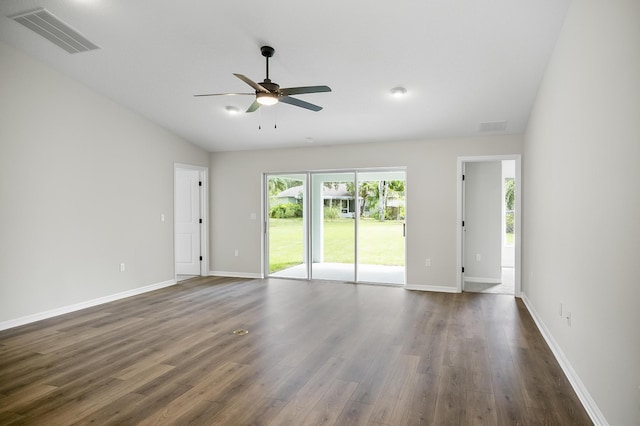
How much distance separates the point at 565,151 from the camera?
3213 mm

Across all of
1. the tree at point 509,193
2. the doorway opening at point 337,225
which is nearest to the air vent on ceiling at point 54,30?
the doorway opening at point 337,225

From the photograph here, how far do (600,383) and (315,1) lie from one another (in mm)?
3401

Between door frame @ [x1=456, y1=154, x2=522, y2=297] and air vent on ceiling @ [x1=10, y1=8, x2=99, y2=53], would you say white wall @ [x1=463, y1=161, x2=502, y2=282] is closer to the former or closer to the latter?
door frame @ [x1=456, y1=154, x2=522, y2=297]

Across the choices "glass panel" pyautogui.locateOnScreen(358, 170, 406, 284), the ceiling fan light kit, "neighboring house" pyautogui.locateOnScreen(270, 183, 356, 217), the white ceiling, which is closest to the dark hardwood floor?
"glass panel" pyautogui.locateOnScreen(358, 170, 406, 284)

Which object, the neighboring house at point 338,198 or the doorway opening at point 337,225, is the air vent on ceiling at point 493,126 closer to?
the doorway opening at point 337,225

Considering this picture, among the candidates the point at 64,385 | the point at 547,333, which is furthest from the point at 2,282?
the point at 547,333

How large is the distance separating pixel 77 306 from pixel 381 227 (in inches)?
184

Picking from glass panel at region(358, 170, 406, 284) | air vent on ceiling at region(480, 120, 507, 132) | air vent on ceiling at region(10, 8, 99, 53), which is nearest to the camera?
air vent on ceiling at region(10, 8, 99, 53)

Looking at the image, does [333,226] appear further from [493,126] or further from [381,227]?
[493,126]

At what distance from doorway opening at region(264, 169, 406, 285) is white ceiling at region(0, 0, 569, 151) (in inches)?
47.9

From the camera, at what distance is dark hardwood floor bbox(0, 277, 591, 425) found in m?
2.45

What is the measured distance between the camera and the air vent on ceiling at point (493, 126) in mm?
5430

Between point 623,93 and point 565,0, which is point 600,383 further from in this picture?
point 565,0

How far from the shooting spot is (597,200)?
239 centimetres
